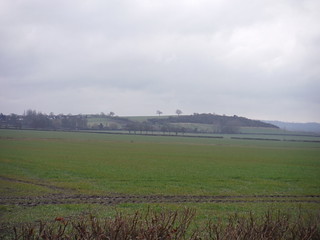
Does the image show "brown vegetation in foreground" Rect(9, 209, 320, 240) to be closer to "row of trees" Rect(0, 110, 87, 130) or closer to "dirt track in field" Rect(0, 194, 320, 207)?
"dirt track in field" Rect(0, 194, 320, 207)

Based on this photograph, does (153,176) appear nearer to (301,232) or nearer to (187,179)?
(187,179)

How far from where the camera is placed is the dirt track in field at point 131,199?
1780 cm

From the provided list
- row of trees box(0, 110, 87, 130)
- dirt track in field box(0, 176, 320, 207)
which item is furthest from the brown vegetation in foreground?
row of trees box(0, 110, 87, 130)

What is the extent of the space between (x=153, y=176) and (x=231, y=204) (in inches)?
508

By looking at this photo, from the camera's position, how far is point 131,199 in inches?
766

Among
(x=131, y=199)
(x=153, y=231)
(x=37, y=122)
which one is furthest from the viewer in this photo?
(x=37, y=122)

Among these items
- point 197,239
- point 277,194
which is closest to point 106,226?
point 197,239

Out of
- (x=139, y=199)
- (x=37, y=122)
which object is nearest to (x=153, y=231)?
(x=139, y=199)

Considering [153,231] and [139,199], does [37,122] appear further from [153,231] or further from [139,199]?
[153,231]

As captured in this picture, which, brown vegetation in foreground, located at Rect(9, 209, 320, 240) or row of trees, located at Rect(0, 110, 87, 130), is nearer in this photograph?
brown vegetation in foreground, located at Rect(9, 209, 320, 240)

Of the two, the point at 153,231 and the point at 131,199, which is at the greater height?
the point at 153,231

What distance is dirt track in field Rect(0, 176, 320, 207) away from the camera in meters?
17.8

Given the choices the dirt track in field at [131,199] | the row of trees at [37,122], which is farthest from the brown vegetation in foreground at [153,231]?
the row of trees at [37,122]

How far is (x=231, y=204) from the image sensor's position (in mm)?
18641
